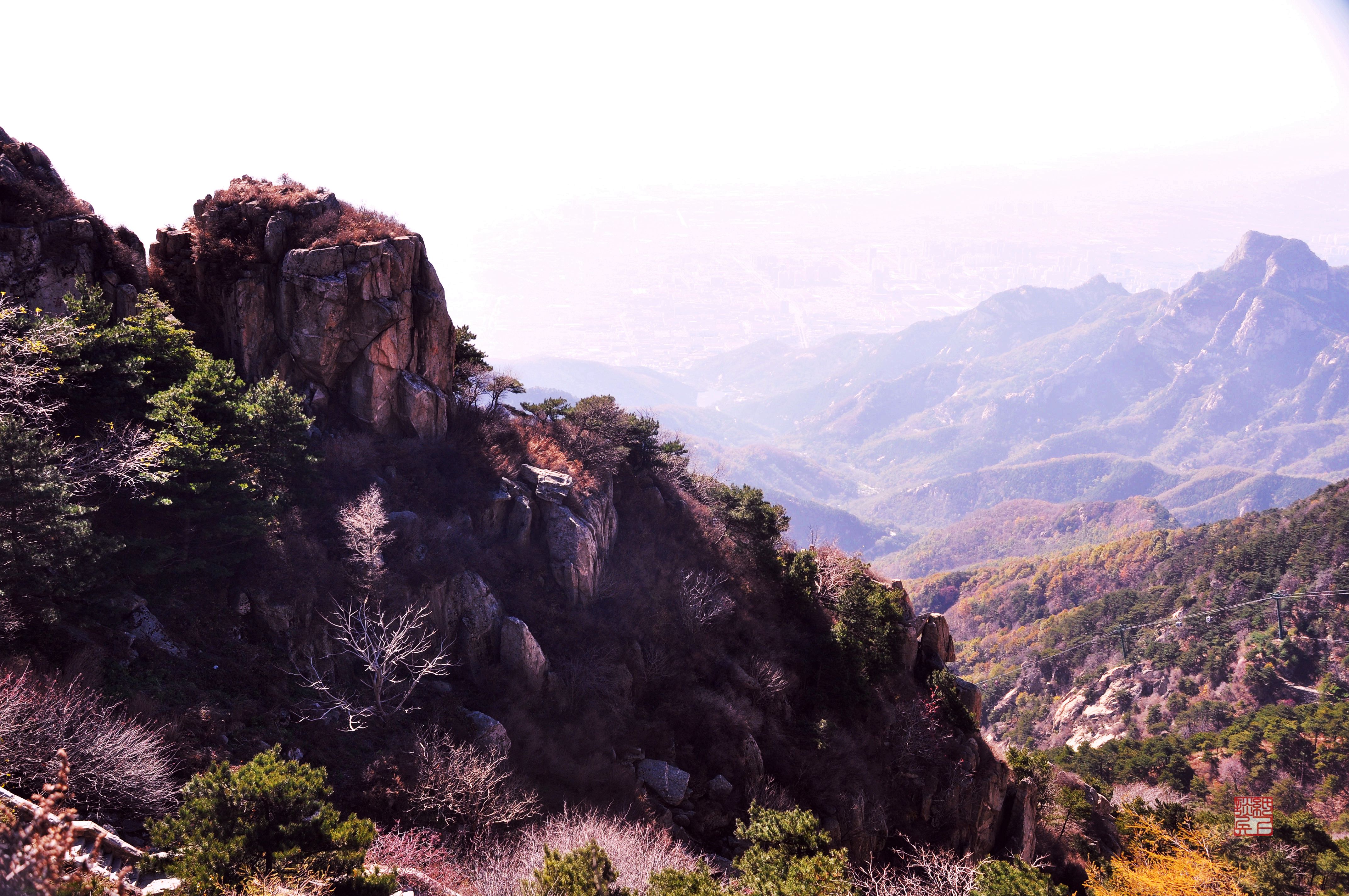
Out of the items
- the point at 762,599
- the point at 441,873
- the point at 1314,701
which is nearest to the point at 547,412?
the point at 762,599

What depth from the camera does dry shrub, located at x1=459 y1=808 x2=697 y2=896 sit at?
753 inches

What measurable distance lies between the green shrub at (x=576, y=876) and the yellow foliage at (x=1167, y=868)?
31.3m

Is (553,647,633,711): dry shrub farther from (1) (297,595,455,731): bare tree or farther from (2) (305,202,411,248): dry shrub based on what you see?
(2) (305,202,411,248): dry shrub

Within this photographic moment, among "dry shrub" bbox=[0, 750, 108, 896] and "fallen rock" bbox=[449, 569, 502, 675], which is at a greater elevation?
"dry shrub" bbox=[0, 750, 108, 896]

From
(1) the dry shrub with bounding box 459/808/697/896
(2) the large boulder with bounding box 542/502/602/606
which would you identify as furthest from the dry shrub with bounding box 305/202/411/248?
(1) the dry shrub with bounding box 459/808/697/896

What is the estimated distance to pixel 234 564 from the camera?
26.0m

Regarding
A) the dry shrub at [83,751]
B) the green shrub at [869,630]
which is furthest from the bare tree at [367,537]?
the green shrub at [869,630]

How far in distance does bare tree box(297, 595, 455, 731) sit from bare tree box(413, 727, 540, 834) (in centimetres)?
239

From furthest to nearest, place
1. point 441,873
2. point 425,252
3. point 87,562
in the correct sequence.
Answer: point 425,252, point 87,562, point 441,873

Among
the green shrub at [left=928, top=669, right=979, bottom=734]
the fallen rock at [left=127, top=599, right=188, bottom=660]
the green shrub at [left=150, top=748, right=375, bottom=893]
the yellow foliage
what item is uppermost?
the fallen rock at [left=127, top=599, right=188, bottom=660]

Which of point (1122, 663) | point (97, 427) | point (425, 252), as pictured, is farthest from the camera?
point (1122, 663)

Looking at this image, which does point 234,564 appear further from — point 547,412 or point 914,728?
point 914,728

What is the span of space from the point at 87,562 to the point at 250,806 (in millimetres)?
11610

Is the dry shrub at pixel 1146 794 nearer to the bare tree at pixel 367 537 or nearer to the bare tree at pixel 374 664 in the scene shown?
the bare tree at pixel 374 664
